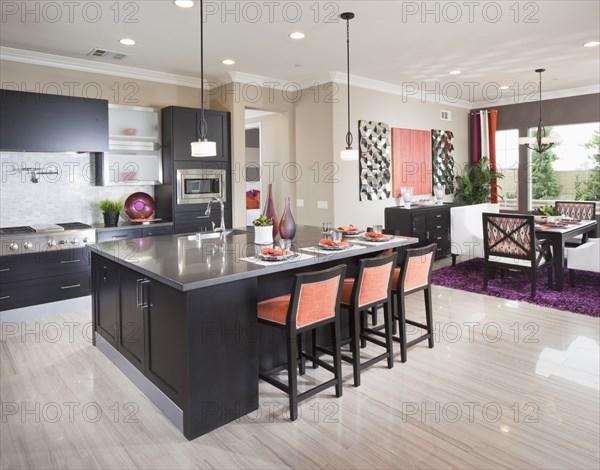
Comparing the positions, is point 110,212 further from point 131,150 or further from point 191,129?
point 191,129

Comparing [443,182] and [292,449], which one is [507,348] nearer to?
[292,449]

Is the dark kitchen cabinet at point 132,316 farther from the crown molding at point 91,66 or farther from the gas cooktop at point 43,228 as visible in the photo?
the crown molding at point 91,66

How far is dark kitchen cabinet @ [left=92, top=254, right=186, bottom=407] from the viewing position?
253 cm

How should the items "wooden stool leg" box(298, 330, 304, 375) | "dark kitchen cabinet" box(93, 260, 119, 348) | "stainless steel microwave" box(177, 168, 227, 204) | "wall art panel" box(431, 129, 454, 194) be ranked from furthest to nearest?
"wall art panel" box(431, 129, 454, 194), "stainless steel microwave" box(177, 168, 227, 204), "dark kitchen cabinet" box(93, 260, 119, 348), "wooden stool leg" box(298, 330, 304, 375)

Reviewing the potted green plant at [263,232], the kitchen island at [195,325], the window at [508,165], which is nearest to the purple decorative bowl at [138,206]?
the kitchen island at [195,325]

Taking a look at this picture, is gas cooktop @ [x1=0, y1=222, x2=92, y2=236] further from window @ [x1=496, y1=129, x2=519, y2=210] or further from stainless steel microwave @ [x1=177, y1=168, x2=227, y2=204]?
window @ [x1=496, y1=129, x2=519, y2=210]

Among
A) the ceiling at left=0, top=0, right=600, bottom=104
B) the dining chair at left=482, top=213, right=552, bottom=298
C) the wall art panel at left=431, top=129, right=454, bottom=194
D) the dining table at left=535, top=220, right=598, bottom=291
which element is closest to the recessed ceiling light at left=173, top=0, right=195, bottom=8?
the ceiling at left=0, top=0, right=600, bottom=104

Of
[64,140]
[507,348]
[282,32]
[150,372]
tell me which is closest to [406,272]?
[507,348]

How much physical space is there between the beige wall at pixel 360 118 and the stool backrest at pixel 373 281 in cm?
315

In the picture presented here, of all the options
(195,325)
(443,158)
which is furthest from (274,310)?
(443,158)

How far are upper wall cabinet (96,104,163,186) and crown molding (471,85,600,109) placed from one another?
5975mm

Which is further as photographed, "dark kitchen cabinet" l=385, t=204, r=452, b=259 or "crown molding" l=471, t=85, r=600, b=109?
"crown molding" l=471, t=85, r=600, b=109

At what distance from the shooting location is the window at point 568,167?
7633 millimetres

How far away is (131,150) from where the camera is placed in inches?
215
